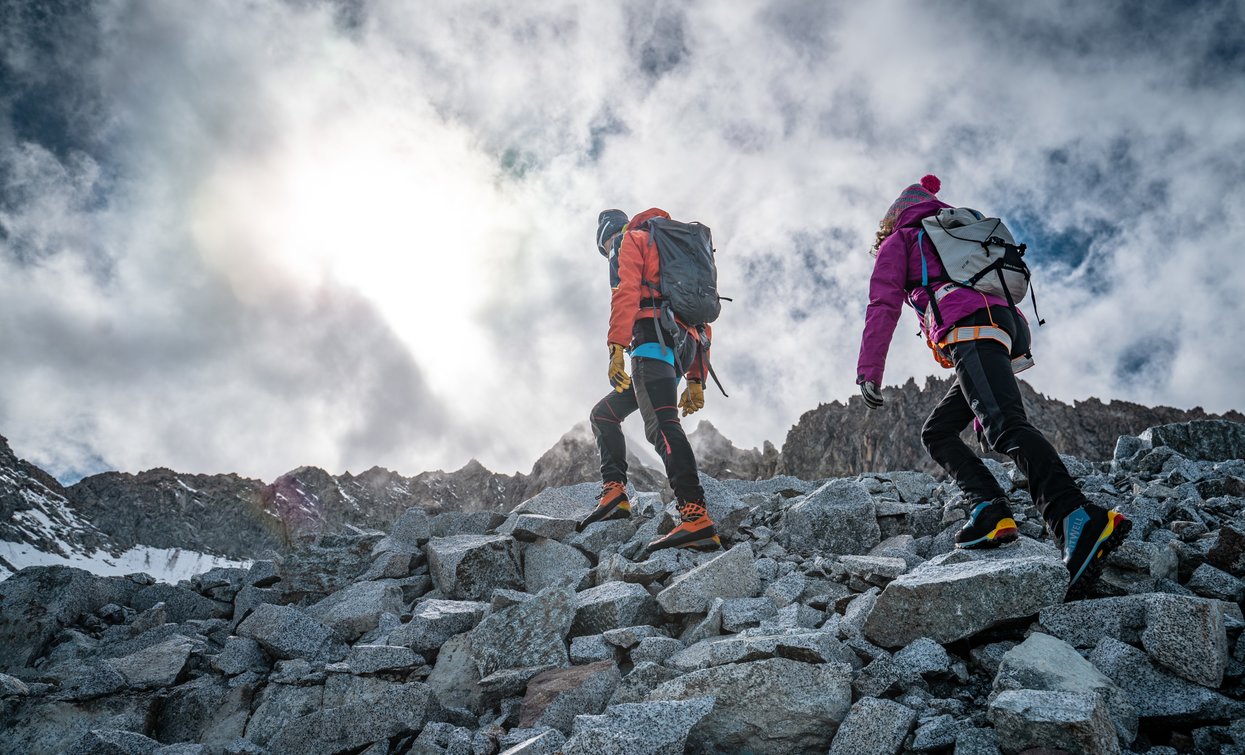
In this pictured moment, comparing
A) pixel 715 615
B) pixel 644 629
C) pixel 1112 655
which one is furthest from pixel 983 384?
pixel 644 629

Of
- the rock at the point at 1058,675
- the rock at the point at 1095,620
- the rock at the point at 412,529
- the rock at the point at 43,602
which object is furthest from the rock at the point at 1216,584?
the rock at the point at 43,602

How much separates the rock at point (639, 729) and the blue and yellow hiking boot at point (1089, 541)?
2573 mm

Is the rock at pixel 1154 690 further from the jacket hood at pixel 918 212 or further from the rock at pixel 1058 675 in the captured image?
the jacket hood at pixel 918 212

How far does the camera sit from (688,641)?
4812 millimetres

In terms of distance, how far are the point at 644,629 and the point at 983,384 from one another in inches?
127

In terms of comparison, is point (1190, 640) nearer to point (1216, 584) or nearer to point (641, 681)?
point (1216, 584)

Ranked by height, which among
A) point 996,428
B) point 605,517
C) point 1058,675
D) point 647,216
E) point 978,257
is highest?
point 647,216

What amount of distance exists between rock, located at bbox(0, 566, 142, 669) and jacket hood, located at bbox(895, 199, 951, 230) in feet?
32.6

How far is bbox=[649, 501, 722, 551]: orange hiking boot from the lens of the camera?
6625 mm

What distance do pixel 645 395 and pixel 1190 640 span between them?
5298 millimetres

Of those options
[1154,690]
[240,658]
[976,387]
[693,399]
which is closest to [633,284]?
[693,399]

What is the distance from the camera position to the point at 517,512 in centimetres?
934

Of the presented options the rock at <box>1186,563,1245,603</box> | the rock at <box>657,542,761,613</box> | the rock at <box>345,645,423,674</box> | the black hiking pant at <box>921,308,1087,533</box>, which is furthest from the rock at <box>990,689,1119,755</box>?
the rock at <box>345,645,423,674</box>

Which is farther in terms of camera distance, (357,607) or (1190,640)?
(357,607)
